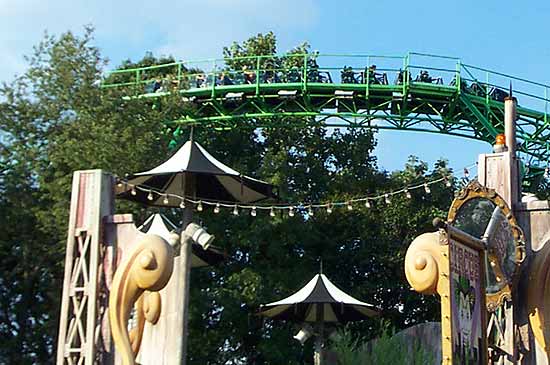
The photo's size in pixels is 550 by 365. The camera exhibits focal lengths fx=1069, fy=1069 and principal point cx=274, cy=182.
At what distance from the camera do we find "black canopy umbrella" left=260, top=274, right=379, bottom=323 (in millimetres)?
19344

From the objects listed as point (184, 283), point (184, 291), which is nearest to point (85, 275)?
point (184, 291)

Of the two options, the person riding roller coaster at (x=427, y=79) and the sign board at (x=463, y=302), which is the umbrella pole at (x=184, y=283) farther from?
the person riding roller coaster at (x=427, y=79)

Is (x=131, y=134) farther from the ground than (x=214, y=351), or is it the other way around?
(x=131, y=134)

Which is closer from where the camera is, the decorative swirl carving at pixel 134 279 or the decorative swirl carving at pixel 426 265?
the decorative swirl carving at pixel 426 265

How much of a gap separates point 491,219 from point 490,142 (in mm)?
16563

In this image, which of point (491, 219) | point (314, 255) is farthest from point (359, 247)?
point (491, 219)

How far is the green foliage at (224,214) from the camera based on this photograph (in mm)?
23531

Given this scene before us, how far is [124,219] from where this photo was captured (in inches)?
496

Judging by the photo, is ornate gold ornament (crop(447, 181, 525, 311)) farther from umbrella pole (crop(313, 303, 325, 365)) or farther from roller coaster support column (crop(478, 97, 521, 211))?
umbrella pole (crop(313, 303, 325, 365))

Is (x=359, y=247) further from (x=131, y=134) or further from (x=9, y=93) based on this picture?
(x=9, y=93)

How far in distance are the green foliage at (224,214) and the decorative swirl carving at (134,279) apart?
10490 millimetres

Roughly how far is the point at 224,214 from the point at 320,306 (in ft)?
25.0

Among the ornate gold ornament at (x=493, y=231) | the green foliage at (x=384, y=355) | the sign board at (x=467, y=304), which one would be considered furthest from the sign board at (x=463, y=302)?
the green foliage at (x=384, y=355)

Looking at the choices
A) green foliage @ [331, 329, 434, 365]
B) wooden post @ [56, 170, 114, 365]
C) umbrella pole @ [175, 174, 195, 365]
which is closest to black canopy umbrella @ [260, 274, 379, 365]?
green foliage @ [331, 329, 434, 365]
